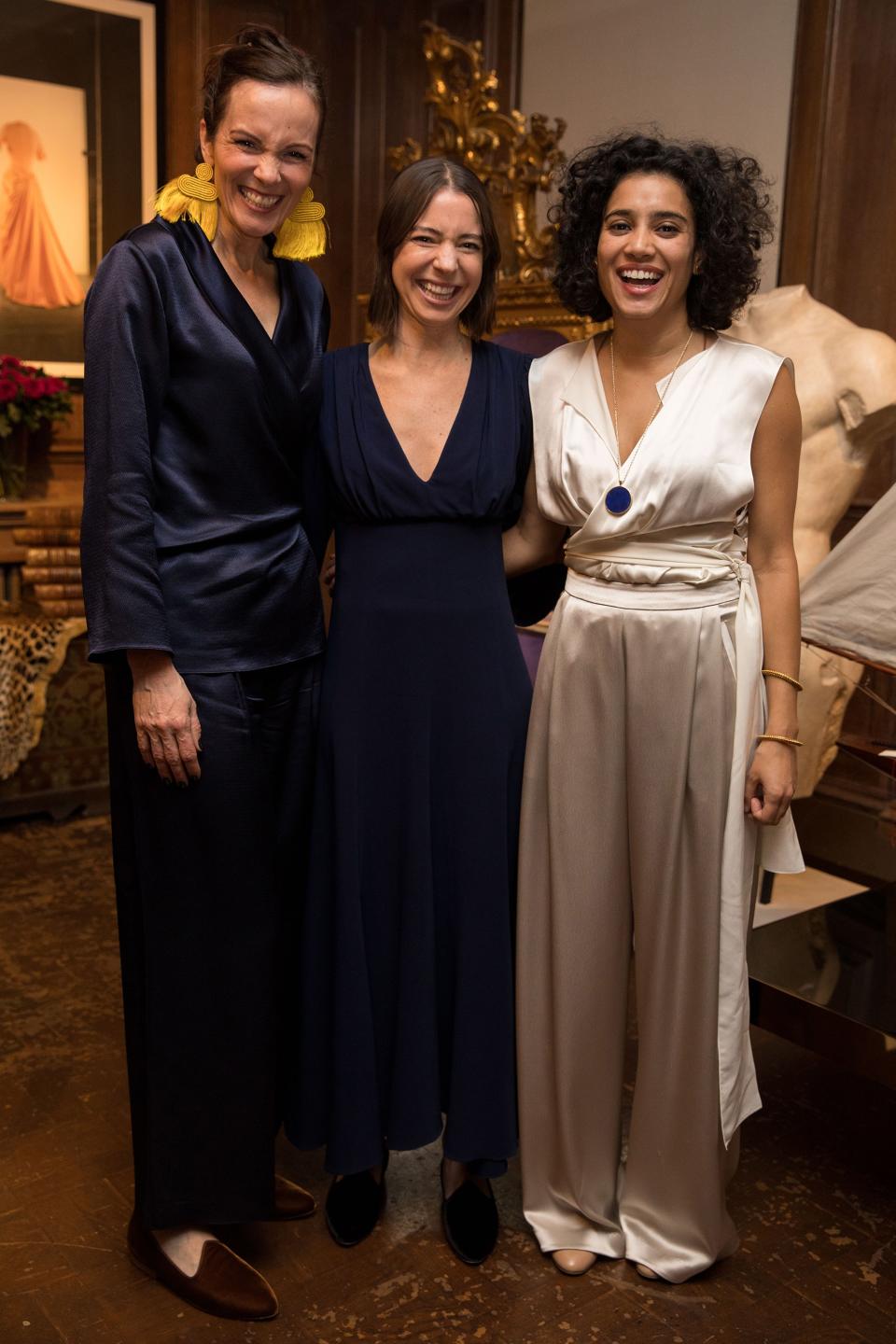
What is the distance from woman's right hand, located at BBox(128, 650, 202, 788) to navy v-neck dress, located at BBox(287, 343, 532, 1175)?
0.26 metres

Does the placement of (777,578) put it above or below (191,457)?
below

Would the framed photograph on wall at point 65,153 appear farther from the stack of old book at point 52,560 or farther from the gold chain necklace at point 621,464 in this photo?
the gold chain necklace at point 621,464

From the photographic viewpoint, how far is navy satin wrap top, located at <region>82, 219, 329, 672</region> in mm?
1750

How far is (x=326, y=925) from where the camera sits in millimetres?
2070

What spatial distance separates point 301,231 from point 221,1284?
159 cm

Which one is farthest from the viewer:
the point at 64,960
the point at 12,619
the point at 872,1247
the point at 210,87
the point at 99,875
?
the point at 12,619

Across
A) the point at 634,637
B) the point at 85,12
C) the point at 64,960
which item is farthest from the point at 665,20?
the point at 64,960

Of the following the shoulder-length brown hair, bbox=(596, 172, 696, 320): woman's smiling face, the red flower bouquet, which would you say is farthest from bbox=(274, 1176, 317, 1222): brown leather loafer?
the red flower bouquet

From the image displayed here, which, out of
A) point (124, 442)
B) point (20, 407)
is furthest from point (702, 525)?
point (20, 407)

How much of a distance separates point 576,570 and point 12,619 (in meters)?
2.63

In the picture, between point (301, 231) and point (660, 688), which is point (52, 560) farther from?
point (660, 688)

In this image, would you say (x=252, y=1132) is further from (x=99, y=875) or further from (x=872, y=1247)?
(x=99, y=875)

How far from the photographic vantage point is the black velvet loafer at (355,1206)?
211 cm

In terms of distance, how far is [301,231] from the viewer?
1968 mm
